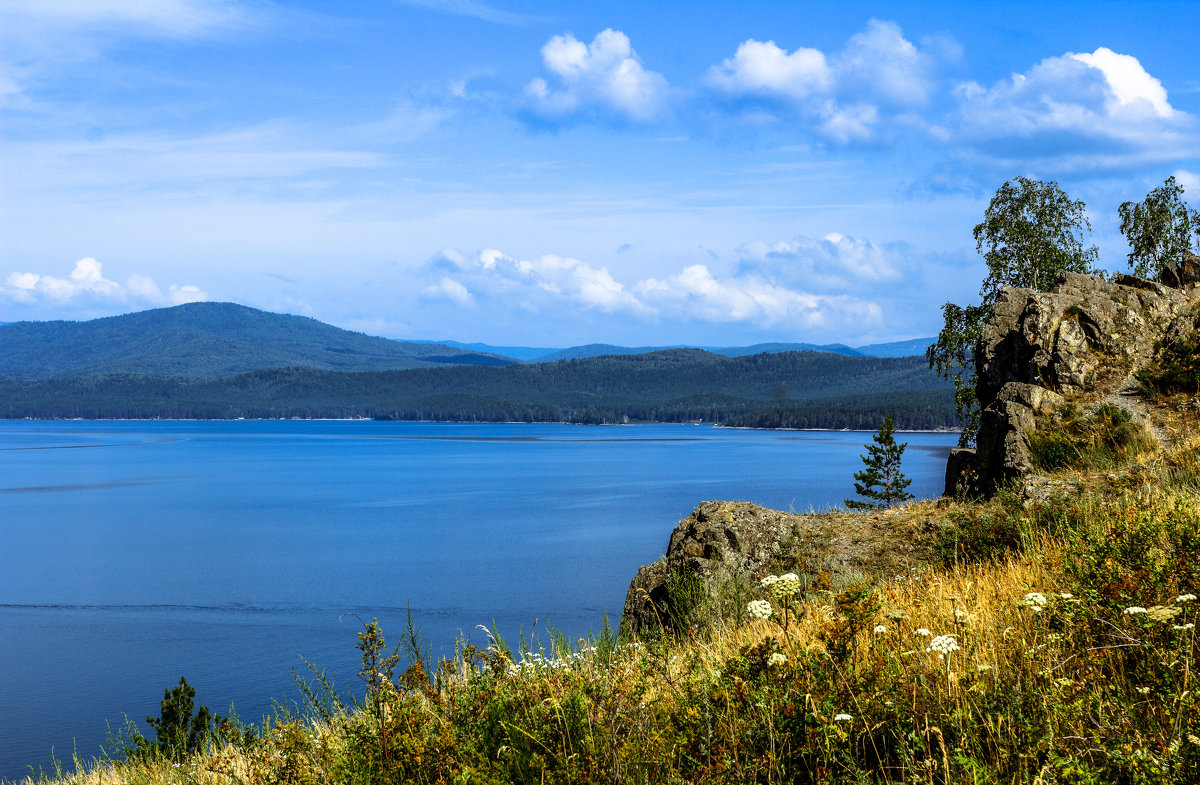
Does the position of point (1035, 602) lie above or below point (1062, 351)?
below

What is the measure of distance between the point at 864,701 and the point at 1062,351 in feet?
38.9

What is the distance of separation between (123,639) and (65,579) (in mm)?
15617

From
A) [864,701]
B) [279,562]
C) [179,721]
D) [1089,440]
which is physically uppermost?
[1089,440]

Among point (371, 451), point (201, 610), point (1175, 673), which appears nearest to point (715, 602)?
point (1175, 673)

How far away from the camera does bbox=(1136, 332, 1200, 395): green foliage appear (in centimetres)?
1283

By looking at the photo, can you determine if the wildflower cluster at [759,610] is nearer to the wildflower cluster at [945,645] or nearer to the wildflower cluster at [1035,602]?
the wildflower cluster at [945,645]

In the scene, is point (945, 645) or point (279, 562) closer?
point (945, 645)

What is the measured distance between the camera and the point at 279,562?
166ft

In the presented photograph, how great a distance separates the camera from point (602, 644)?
291 inches

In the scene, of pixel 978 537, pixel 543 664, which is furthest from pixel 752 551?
pixel 543 664

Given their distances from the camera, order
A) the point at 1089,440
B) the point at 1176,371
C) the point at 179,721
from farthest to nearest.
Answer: the point at 179,721, the point at 1176,371, the point at 1089,440

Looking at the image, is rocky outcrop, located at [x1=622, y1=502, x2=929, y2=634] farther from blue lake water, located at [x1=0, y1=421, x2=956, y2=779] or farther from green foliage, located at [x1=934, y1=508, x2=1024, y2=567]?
blue lake water, located at [x1=0, y1=421, x2=956, y2=779]

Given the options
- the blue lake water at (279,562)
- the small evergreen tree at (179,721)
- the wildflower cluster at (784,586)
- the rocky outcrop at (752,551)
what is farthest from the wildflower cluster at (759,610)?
the small evergreen tree at (179,721)

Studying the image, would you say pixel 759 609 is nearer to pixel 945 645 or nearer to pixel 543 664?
pixel 945 645
